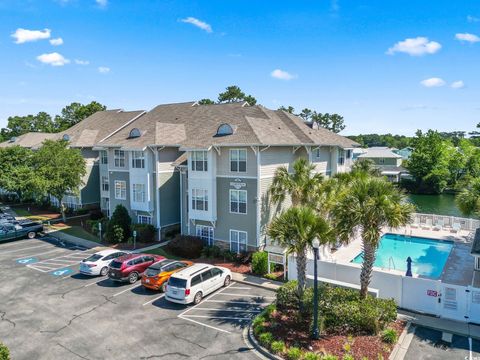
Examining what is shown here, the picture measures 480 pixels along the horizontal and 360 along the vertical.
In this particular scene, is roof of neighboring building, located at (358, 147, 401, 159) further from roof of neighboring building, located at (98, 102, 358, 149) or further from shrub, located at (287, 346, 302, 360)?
shrub, located at (287, 346, 302, 360)

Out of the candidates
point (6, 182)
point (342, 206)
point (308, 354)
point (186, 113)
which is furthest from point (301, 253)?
point (6, 182)

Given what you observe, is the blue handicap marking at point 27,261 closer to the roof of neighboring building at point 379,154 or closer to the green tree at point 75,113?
the green tree at point 75,113

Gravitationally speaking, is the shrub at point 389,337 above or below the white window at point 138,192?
below

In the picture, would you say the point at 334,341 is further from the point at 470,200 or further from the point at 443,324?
the point at 470,200

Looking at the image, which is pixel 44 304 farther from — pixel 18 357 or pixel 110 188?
pixel 110 188

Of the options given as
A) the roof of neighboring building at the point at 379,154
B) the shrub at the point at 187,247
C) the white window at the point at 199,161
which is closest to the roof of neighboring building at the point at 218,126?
the white window at the point at 199,161

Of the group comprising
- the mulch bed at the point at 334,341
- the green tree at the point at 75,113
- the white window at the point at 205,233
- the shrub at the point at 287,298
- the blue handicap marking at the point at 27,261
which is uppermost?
the green tree at the point at 75,113
